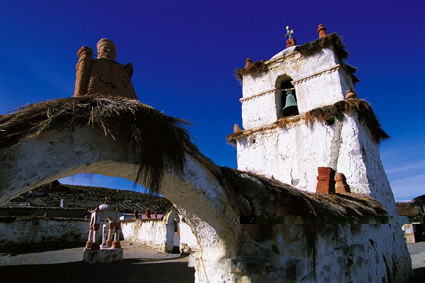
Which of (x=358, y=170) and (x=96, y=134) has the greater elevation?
(x=358, y=170)

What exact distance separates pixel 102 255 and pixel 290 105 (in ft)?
33.5

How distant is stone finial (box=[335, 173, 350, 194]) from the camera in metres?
6.30

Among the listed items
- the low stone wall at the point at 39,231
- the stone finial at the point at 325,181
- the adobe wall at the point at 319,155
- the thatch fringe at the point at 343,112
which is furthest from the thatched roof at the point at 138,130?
the low stone wall at the point at 39,231

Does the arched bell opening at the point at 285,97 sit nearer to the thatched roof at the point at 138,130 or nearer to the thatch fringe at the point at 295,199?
the thatch fringe at the point at 295,199

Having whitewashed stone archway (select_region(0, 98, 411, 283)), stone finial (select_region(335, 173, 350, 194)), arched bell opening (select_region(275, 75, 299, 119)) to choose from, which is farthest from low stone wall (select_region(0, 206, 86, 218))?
stone finial (select_region(335, 173, 350, 194))

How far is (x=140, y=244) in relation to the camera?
57.5 ft

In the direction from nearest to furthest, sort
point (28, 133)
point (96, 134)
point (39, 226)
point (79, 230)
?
point (28, 133), point (96, 134), point (39, 226), point (79, 230)

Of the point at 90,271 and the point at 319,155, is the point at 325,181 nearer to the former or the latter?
the point at 319,155

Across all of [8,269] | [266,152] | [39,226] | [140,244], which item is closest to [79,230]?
[39,226]

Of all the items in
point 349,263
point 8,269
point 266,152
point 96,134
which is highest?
point 266,152

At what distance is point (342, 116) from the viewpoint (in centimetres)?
726

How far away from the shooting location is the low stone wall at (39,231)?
15414 mm

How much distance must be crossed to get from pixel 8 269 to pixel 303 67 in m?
13.3

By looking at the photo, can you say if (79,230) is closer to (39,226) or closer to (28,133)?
(39,226)
